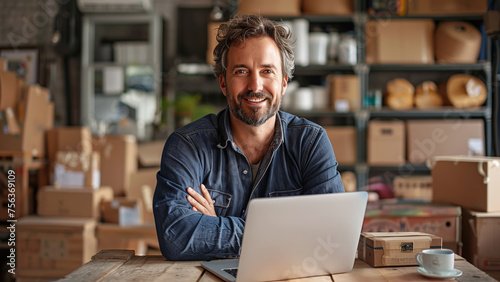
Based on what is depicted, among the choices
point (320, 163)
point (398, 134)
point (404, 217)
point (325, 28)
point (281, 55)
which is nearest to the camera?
point (320, 163)

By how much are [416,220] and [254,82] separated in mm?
1082

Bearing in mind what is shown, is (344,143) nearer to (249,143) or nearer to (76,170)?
(76,170)

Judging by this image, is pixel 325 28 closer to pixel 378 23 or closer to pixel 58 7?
pixel 378 23

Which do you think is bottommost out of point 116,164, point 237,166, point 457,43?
point 116,164

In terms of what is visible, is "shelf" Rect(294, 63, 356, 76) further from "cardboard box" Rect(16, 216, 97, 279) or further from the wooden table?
the wooden table

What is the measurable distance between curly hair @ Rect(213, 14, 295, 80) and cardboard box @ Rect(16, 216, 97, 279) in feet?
6.78

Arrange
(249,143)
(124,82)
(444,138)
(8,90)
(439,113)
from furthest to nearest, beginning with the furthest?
(124,82) → (439,113) → (444,138) → (8,90) → (249,143)

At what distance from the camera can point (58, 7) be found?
4.59 meters

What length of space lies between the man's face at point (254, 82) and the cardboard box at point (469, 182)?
0.97 m

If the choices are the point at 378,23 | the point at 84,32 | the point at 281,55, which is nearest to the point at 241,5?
the point at 378,23

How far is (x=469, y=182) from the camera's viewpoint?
7.05ft

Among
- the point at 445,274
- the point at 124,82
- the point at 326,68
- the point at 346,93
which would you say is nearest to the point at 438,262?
the point at 445,274

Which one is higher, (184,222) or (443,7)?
(443,7)

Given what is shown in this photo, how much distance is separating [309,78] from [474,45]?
1.36 meters
